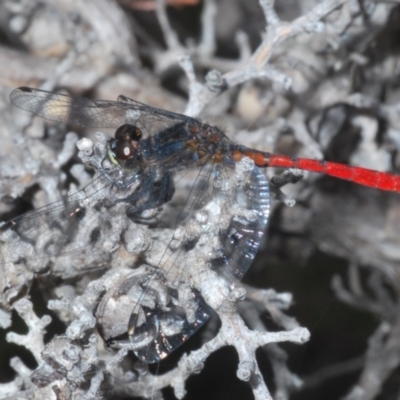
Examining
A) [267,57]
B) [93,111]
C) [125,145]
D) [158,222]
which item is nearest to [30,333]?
[158,222]

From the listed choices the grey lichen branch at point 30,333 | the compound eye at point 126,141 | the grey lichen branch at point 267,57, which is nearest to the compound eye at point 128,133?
the compound eye at point 126,141

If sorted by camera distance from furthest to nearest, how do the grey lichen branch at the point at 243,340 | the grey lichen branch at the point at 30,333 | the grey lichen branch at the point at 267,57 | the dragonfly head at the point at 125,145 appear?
the grey lichen branch at the point at 267,57 → the dragonfly head at the point at 125,145 → the grey lichen branch at the point at 30,333 → the grey lichen branch at the point at 243,340

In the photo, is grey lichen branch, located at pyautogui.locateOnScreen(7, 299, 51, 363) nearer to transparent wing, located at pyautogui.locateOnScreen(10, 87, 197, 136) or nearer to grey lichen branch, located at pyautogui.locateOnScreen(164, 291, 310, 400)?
grey lichen branch, located at pyautogui.locateOnScreen(164, 291, 310, 400)

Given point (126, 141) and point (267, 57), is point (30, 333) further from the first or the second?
point (267, 57)

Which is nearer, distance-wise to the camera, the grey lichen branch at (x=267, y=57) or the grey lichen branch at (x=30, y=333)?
the grey lichen branch at (x=30, y=333)

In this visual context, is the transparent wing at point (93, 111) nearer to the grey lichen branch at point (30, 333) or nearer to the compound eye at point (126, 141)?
the compound eye at point (126, 141)

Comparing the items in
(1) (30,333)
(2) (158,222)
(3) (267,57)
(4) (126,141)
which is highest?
(3) (267,57)

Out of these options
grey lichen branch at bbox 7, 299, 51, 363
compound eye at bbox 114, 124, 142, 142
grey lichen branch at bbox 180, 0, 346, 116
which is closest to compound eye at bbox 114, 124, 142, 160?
compound eye at bbox 114, 124, 142, 142

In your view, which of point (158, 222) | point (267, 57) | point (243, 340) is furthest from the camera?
point (267, 57)
